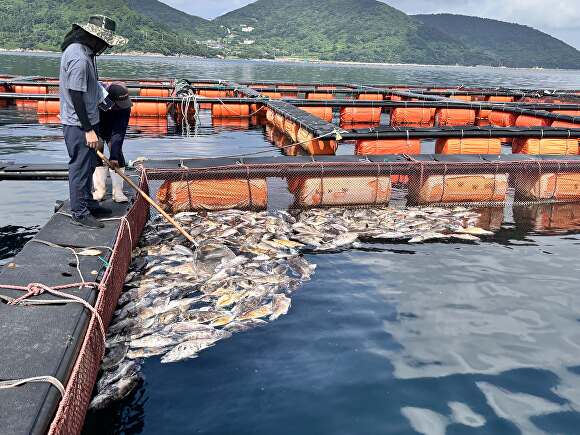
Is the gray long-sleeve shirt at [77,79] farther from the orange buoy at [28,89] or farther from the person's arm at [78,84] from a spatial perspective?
the orange buoy at [28,89]

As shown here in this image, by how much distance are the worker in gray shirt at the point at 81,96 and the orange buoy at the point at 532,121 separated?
24060mm

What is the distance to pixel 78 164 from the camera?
7047 millimetres

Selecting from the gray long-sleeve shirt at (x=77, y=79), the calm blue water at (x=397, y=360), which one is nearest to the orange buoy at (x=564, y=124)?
the calm blue water at (x=397, y=360)

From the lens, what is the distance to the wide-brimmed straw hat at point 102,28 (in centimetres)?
677

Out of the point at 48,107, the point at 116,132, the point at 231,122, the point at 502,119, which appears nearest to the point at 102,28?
the point at 116,132

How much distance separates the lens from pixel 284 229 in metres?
10.5

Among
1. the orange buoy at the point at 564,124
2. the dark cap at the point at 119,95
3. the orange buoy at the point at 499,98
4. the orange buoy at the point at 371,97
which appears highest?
the orange buoy at the point at 499,98

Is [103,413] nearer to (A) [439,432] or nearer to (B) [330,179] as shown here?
(A) [439,432]

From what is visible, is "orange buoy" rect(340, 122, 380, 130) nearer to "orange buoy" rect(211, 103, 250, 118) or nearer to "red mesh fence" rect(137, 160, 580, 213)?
"orange buoy" rect(211, 103, 250, 118)

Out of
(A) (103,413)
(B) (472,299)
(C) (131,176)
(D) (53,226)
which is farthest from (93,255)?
(B) (472,299)

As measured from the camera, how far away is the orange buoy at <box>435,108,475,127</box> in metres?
29.7

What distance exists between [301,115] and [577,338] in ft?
51.1

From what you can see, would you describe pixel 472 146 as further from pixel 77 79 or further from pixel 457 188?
pixel 77 79

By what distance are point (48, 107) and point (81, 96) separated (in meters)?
26.6
